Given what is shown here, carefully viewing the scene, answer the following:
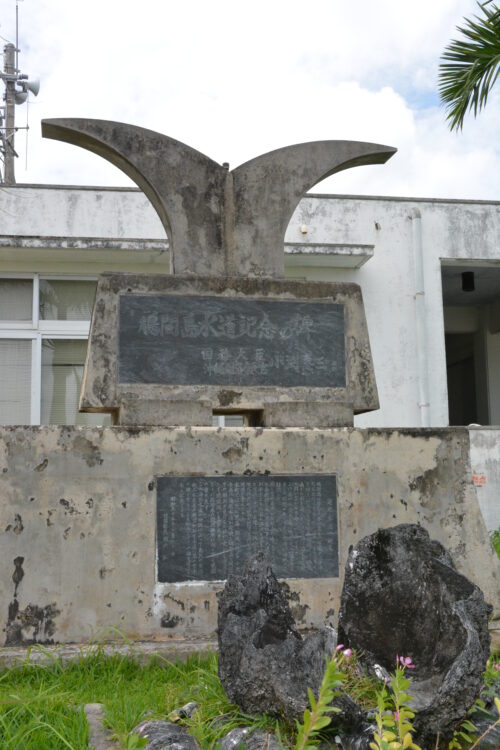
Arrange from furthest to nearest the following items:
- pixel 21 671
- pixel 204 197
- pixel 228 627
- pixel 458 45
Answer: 1. pixel 458 45
2. pixel 204 197
3. pixel 21 671
4. pixel 228 627

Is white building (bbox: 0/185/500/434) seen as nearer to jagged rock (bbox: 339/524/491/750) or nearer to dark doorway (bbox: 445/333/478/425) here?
dark doorway (bbox: 445/333/478/425)

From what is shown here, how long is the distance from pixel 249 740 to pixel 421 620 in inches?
32.1

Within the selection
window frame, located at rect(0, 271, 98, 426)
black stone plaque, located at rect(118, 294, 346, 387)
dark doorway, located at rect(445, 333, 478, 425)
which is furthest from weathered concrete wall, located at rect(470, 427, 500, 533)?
dark doorway, located at rect(445, 333, 478, 425)

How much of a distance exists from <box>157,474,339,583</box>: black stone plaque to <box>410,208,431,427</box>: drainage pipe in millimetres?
5721

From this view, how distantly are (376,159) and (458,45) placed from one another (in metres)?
3.00

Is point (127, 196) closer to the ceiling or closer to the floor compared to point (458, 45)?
closer to the floor

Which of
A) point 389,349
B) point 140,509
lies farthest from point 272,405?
point 389,349

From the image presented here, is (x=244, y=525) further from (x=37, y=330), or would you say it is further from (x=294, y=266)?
(x=294, y=266)

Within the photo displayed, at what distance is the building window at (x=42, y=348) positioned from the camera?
372 inches

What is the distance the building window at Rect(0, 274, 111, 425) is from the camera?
945 centimetres

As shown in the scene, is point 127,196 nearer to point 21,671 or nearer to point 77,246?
point 77,246

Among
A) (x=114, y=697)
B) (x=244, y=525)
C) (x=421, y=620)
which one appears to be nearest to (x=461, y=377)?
(x=244, y=525)

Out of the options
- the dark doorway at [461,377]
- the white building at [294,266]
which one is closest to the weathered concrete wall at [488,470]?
the white building at [294,266]

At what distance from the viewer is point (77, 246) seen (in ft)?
30.4
